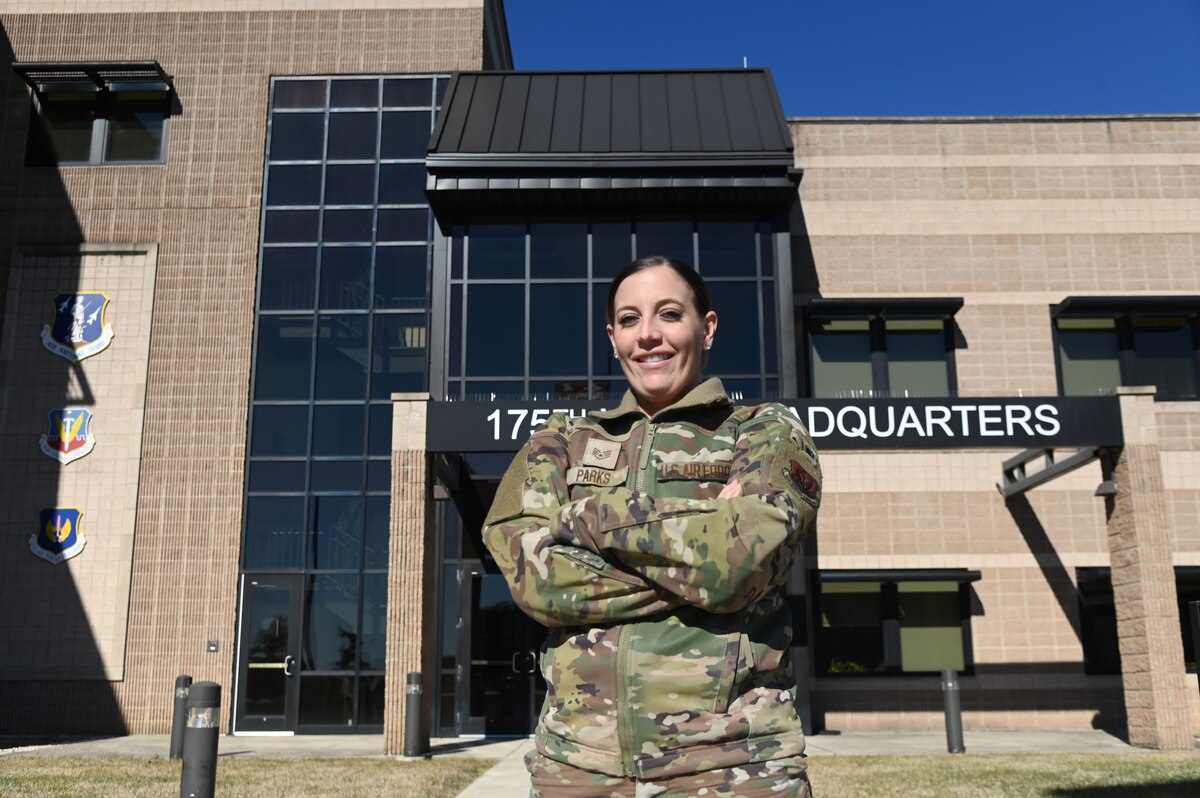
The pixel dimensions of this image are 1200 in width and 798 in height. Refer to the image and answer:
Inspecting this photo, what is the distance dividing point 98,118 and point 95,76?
782 millimetres

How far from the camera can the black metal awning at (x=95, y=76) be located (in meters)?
19.2

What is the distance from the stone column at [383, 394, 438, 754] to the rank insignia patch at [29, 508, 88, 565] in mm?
7890

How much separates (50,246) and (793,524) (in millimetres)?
20381

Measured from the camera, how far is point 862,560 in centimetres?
1762

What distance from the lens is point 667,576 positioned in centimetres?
205

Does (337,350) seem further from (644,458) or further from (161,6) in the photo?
(644,458)

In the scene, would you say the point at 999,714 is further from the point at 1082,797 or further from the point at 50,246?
A: the point at 50,246

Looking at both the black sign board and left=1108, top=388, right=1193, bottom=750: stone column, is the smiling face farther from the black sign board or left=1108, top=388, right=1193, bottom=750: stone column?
left=1108, top=388, right=1193, bottom=750: stone column

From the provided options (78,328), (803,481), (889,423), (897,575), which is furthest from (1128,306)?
(78,328)

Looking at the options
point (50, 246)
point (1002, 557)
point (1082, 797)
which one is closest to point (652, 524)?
point (1082, 797)

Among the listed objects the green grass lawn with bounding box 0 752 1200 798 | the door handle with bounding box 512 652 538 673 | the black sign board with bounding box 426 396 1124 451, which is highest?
the black sign board with bounding box 426 396 1124 451

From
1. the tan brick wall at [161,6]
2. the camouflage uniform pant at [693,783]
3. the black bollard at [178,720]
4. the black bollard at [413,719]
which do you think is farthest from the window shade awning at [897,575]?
the camouflage uniform pant at [693,783]

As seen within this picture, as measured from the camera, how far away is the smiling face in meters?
2.37

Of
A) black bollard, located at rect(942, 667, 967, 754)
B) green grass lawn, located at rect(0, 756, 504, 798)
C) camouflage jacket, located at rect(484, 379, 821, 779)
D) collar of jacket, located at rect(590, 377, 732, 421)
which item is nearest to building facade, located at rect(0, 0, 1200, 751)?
black bollard, located at rect(942, 667, 967, 754)
